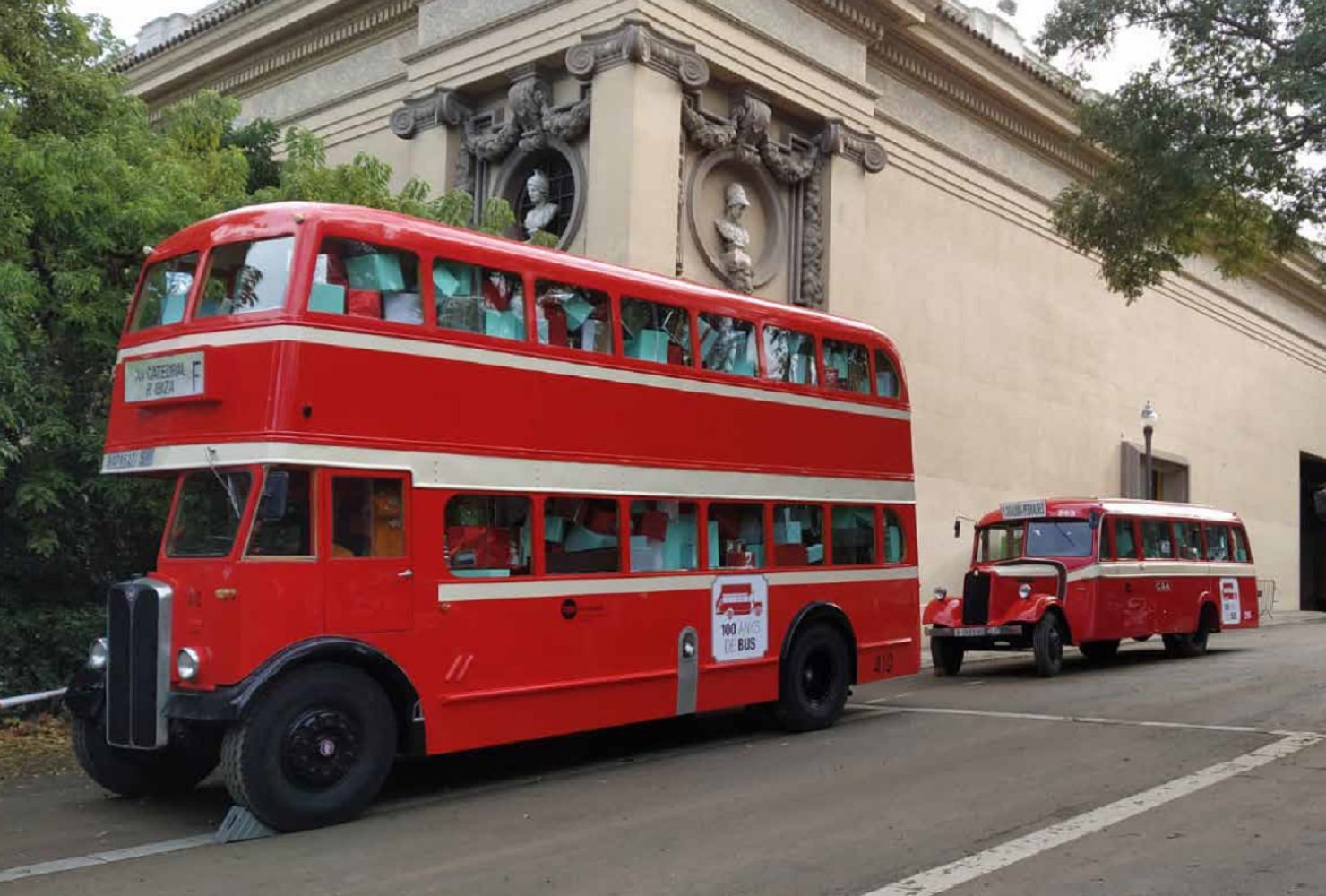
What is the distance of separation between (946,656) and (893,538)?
16.9ft

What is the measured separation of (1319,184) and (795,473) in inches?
289

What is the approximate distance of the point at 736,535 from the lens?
11586 millimetres

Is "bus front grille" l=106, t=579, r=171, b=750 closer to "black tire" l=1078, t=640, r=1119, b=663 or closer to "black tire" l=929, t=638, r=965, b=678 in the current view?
"black tire" l=929, t=638, r=965, b=678

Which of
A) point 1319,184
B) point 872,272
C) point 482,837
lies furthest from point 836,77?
point 482,837

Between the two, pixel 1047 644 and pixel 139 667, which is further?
pixel 1047 644

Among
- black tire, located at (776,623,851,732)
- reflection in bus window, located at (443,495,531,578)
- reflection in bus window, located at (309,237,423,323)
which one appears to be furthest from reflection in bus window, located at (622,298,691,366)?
black tire, located at (776,623,851,732)

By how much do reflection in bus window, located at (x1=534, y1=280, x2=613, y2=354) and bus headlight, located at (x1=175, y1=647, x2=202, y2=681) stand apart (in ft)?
11.5

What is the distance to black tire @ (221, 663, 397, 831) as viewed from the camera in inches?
308

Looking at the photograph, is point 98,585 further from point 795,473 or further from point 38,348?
point 795,473

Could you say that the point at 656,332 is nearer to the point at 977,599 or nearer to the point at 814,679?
the point at 814,679

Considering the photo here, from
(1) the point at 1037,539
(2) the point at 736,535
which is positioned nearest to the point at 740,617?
(2) the point at 736,535

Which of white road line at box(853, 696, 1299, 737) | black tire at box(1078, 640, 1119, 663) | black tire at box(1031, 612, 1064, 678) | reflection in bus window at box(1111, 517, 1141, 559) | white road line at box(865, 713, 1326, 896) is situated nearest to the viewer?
white road line at box(865, 713, 1326, 896)

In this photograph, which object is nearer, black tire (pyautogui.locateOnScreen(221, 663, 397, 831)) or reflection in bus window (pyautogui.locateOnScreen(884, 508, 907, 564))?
black tire (pyautogui.locateOnScreen(221, 663, 397, 831))

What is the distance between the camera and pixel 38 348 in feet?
40.3
